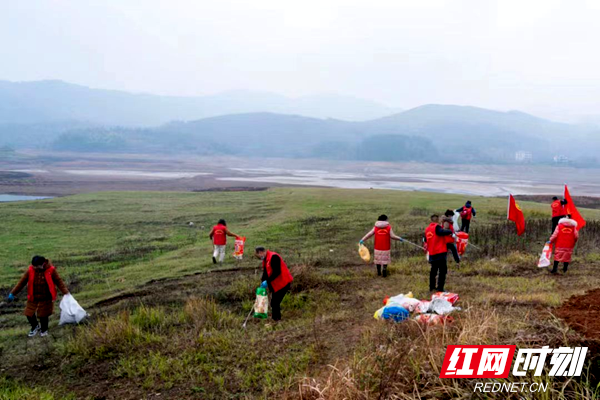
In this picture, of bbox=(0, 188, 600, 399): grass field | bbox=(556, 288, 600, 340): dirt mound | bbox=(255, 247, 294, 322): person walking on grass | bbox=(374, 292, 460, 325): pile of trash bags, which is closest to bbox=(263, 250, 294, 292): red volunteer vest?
bbox=(255, 247, 294, 322): person walking on grass

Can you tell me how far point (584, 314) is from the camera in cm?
638

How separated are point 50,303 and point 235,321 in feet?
13.0

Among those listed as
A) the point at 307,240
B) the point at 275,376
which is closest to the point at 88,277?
the point at 307,240

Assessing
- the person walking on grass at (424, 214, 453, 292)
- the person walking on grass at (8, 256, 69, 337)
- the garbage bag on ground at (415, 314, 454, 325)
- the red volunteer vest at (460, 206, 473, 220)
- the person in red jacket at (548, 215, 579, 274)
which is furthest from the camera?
the red volunteer vest at (460, 206, 473, 220)

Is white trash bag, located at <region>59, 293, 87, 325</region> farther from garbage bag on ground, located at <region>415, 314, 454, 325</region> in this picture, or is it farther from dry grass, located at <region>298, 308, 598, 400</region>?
garbage bag on ground, located at <region>415, 314, 454, 325</region>

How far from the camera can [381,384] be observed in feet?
15.7

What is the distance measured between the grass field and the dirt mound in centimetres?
23

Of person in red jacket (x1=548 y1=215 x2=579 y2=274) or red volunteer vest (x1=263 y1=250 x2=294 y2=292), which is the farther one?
person in red jacket (x1=548 y1=215 x2=579 y2=274)

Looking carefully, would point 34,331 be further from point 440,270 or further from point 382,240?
point 440,270

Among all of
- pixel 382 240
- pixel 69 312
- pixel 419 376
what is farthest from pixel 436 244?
pixel 69 312

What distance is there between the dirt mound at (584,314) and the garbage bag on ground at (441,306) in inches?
64.3

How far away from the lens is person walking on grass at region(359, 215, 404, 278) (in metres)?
12.2

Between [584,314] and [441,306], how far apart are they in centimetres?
221

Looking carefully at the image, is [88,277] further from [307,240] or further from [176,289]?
[307,240]
